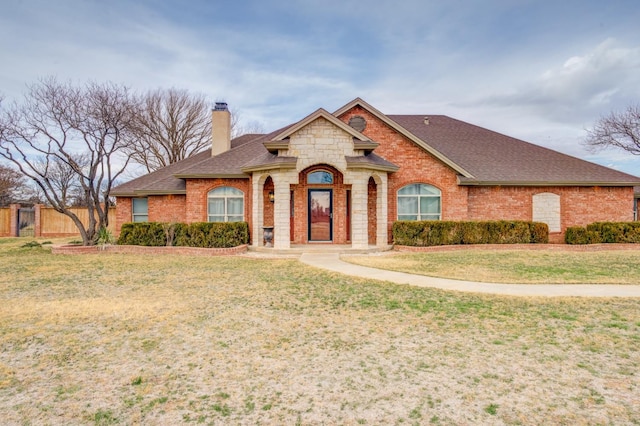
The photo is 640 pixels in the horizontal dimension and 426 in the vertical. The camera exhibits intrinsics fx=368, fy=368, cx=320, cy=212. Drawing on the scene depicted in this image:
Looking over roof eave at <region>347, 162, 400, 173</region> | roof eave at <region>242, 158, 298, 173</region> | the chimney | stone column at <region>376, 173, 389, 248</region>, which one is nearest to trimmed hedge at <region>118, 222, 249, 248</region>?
roof eave at <region>242, 158, 298, 173</region>

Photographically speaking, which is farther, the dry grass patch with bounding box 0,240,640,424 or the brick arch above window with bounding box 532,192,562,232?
the brick arch above window with bounding box 532,192,562,232

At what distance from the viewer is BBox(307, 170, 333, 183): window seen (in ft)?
52.3

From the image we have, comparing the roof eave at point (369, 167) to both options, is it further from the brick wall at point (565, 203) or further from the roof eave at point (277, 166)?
the brick wall at point (565, 203)

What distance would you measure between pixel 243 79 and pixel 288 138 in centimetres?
1028

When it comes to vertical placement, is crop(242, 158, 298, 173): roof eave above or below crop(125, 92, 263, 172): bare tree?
below

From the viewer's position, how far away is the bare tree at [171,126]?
32.0m

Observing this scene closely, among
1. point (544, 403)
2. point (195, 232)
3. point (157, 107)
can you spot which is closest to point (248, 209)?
point (195, 232)

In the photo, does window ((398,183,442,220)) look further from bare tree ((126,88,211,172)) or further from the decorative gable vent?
bare tree ((126,88,211,172))

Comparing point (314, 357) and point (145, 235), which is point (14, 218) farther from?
point (314, 357)

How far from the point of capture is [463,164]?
58.1 feet

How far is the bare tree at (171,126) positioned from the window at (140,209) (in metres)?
15.1

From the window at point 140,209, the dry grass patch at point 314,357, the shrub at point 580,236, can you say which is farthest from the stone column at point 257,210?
the shrub at point 580,236

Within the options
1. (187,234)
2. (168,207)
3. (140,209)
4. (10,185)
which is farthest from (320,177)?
(10,185)

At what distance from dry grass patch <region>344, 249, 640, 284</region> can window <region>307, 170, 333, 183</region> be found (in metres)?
4.51
